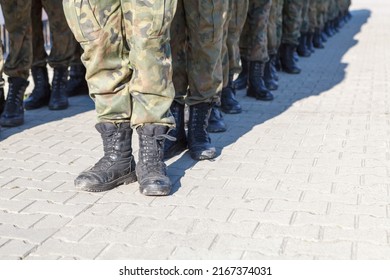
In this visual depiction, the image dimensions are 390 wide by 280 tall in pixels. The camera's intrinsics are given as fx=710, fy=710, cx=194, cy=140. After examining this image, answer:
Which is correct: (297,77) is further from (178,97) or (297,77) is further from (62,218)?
(62,218)

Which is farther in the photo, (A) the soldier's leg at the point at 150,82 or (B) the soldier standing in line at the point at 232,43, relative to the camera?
(B) the soldier standing in line at the point at 232,43

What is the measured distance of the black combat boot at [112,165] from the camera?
11.7ft

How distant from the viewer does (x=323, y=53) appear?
35.9 feet

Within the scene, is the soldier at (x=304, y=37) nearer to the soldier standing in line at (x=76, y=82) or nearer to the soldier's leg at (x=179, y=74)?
the soldier standing in line at (x=76, y=82)

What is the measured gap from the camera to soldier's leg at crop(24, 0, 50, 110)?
5.56 meters

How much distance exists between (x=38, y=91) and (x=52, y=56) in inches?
13.2

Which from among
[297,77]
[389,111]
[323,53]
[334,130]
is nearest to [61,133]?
[334,130]

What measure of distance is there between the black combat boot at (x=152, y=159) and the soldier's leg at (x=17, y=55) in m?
1.81

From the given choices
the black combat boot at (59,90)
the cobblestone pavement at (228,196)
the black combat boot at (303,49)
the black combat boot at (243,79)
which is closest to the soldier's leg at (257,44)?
the black combat boot at (243,79)

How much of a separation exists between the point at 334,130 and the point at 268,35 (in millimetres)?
2121

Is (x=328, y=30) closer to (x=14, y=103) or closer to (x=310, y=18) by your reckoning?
(x=310, y=18)

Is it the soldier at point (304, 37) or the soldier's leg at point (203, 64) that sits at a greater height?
the soldier's leg at point (203, 64)

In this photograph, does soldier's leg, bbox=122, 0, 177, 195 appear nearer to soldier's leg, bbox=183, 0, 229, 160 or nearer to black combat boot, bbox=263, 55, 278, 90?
soldier's leg, bbox=183, 0, 229, 160

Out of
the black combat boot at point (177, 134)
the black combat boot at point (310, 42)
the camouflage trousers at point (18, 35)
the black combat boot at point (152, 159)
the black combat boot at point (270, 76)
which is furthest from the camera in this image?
the black combat boot at point (310, 42)
